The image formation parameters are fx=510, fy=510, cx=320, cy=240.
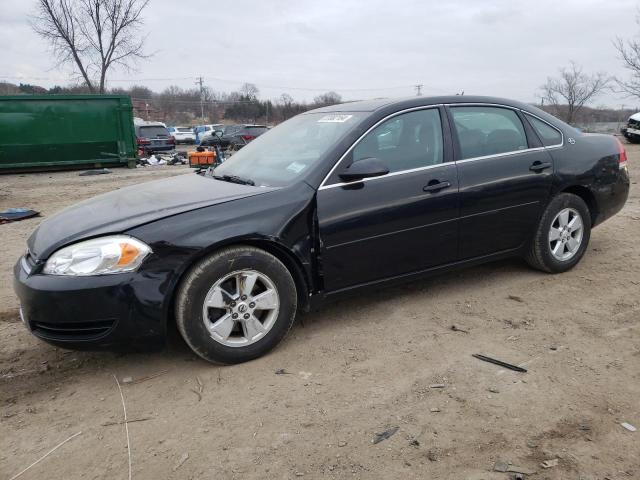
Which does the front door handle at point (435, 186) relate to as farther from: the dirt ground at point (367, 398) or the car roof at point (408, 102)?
the dirt ground at point (367, 398)

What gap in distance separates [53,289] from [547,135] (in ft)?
12.8

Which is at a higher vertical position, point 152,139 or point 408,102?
point 152,139

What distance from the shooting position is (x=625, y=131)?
20.2m

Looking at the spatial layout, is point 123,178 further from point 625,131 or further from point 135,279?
point 625,131

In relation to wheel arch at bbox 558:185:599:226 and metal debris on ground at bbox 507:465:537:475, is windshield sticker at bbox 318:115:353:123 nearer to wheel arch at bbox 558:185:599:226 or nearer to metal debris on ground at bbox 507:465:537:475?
wheel arch at bbox 558:185:599:226

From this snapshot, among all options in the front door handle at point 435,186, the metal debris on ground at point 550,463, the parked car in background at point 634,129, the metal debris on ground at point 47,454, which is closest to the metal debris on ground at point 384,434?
the metal debris on ground at point 550,463

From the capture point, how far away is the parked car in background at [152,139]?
21.3 metres

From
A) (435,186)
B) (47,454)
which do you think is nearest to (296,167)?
(435,186)

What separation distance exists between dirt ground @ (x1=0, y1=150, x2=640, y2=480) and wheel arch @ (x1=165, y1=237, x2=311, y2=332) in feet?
1.16

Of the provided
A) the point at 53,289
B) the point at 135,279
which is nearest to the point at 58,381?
the point at 53,289

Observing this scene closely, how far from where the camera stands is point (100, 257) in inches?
110

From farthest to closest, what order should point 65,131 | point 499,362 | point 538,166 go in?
point 65,131 → point 538,166 → point 499,362

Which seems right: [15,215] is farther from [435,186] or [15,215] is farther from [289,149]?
[435,186]

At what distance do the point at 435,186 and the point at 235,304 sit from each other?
1652 mm
